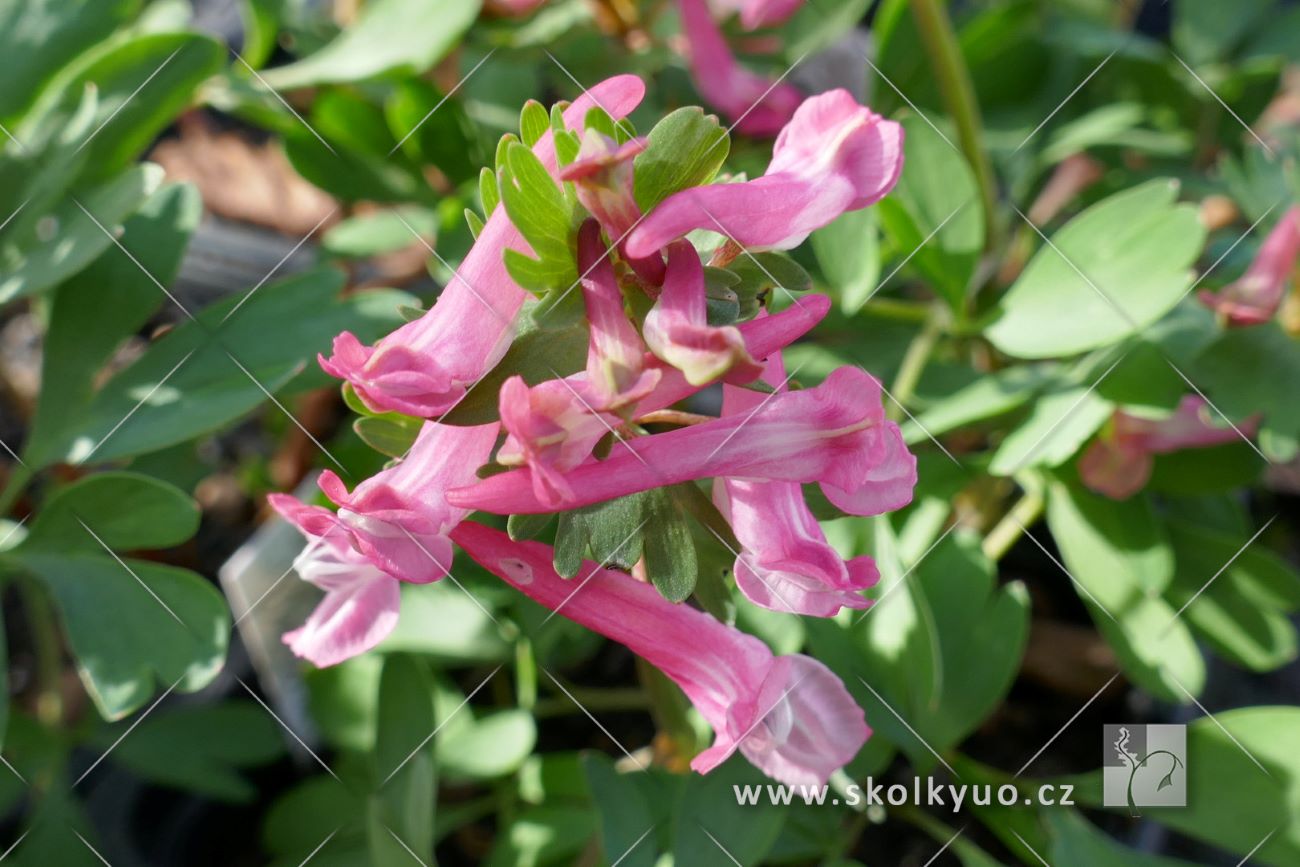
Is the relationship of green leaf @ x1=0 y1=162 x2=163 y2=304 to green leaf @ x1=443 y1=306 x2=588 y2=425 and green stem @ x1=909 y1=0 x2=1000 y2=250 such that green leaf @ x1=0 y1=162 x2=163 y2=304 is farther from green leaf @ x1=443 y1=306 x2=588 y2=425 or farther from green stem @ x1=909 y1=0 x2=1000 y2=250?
green stem @ x1=909 y1=0 x2=1000 y2=250

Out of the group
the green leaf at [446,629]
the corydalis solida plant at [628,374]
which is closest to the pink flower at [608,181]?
the corydalis solida plant at [628,374]

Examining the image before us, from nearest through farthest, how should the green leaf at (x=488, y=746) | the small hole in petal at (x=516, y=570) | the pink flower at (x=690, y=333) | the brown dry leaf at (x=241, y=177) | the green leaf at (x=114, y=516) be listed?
1. the pink flower at (x=690, y=333)
2. the small hole in petal at (x=516, y=570)
3. the green leaf at (x=114, y=516)
4. the green leaf at (x=488, y=746)
5. the brown dry leaf at (x=241, y=177)

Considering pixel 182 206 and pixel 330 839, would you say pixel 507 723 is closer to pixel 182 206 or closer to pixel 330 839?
pixel 330 839

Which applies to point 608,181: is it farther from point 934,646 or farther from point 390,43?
point 390,43

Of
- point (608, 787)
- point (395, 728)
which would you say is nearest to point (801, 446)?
point (608, 787)

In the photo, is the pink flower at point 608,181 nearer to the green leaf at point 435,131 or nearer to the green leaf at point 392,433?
the green leaf at point 392,433
